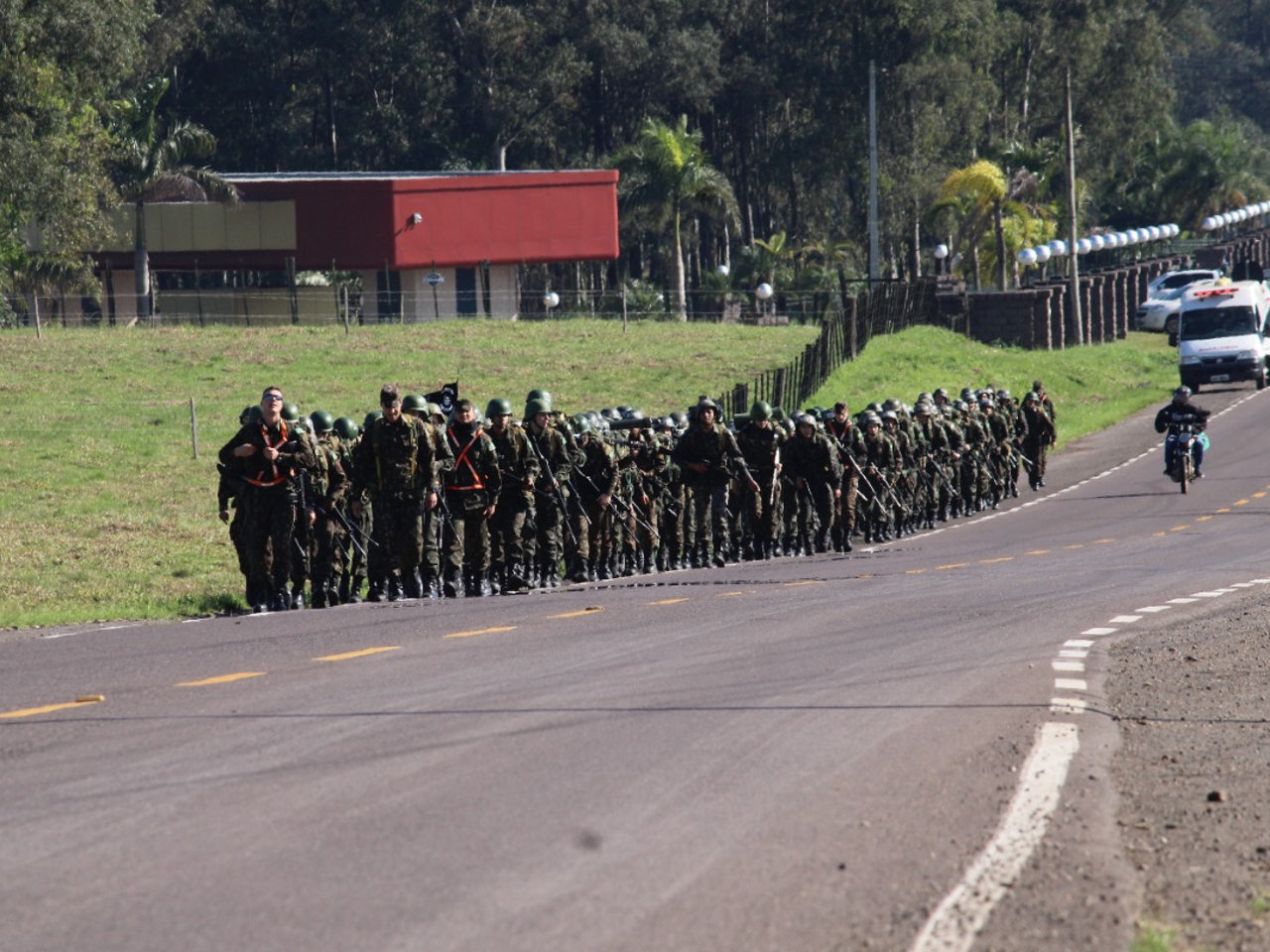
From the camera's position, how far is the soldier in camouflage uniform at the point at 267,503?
1659cm

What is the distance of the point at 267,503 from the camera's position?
54.6 feet

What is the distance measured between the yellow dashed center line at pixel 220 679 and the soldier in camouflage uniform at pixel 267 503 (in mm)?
5325

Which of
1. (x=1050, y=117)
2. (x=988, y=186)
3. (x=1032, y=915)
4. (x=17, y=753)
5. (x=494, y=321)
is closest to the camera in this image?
(x=1032, y=915)

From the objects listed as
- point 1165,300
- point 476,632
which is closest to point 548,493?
point 476,632

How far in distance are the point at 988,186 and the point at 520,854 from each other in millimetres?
63791

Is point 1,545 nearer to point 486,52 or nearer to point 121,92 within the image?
point 121,92

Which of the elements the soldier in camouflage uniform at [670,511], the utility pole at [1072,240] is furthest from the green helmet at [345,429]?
the utility pole at [1072,240]

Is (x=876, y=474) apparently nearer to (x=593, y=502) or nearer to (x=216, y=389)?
(x=593, y=502)

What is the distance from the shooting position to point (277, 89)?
8069 centimetres

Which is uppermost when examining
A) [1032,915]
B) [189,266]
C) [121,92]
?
[121,92]

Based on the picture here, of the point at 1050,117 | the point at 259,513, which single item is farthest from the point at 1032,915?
the point at 1050,117

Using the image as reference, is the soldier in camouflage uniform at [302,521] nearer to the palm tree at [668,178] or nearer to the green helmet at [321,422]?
the green helmet at [321,422]

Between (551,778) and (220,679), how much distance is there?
131 inches

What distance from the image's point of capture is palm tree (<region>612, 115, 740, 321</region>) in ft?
225
